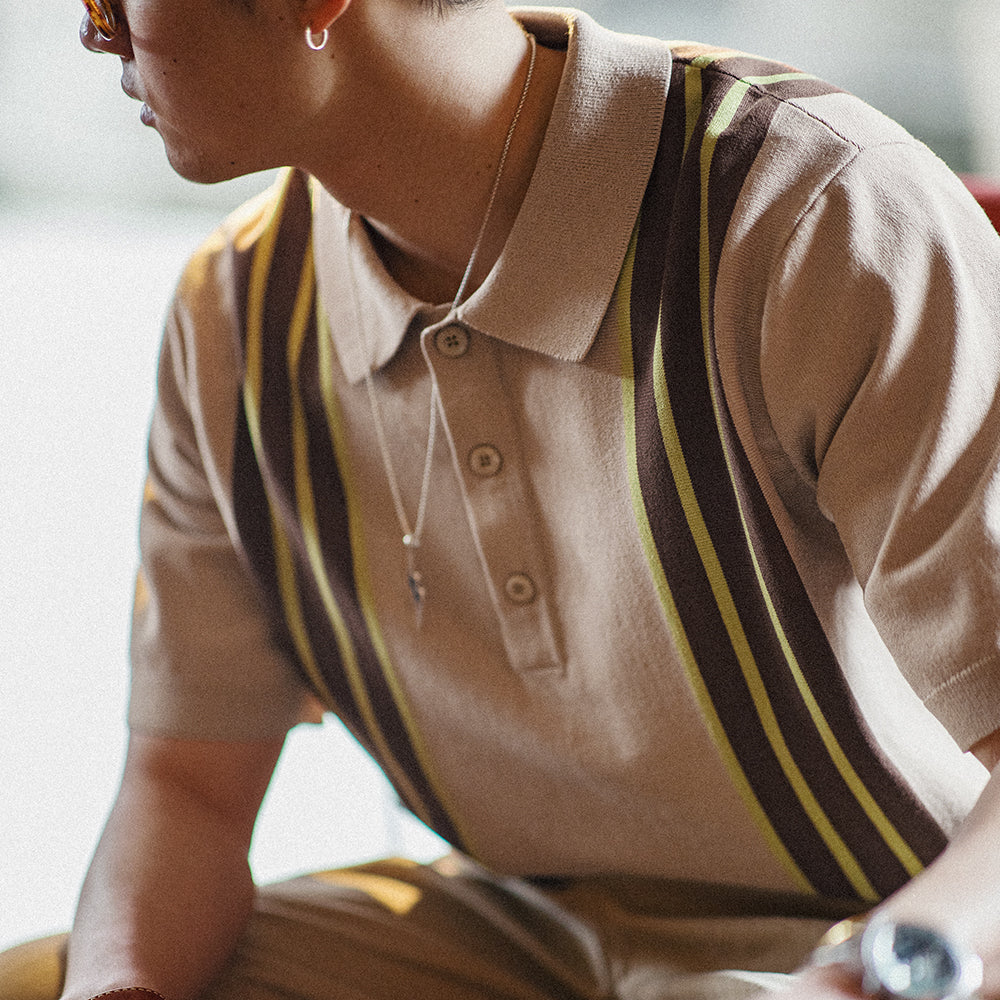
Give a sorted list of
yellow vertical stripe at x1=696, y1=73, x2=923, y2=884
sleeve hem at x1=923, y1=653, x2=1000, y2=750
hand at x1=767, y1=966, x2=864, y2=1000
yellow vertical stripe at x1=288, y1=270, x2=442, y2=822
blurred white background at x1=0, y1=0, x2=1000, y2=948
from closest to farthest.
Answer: hand at x1=767, y1=966, x2=864, y2=1000 → sleeve hem at x1=923, y1=653, x2=1000, y2=750 → yellow vertical stripe at x1=696, y1=73, x2=923, y2=884 → yellow vertical stripe at x1=288, y1=270, x2=442, y2=822 → blurred white background at x1=0, y1=0, x2=1000, y2=948

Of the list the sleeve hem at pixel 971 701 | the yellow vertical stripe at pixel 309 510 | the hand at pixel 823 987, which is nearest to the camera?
the hand at pixel 823 987

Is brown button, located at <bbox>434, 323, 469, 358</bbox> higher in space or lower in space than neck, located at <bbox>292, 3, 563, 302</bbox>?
lower

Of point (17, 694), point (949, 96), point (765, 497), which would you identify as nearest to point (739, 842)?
point (765, 497)

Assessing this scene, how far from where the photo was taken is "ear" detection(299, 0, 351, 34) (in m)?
0.78

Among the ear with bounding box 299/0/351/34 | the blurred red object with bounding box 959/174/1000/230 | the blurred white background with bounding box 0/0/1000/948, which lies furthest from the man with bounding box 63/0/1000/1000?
the blurred white background with bounding box 0/0/1000/948

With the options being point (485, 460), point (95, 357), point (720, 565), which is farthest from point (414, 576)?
point (95, 357)

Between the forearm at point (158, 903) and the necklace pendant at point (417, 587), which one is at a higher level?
the necklace pendant at point (417, 587)

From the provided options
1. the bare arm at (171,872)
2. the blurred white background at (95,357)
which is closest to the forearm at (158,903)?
the bare arm at (171,872)

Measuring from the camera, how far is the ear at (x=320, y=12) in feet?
2.56

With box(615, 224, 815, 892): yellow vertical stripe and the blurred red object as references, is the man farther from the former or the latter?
the blurred red object

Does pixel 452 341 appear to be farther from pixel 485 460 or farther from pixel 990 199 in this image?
pixel 990 199

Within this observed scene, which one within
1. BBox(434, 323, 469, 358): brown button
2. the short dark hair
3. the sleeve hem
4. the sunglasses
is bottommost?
the sleeve hem

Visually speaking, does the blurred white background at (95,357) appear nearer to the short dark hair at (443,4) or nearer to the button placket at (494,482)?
the button placket at (494,482)

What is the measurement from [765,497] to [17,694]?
1.95m
